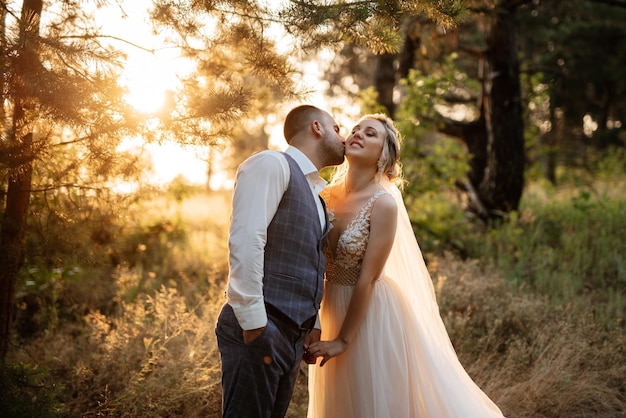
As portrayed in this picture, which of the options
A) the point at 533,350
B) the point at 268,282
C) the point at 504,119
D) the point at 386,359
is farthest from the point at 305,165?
the point at 504,119

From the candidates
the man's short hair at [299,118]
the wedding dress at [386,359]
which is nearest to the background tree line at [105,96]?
the man's short hair at [299,118]

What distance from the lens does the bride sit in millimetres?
3240

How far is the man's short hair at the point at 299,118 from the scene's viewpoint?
10.0ft

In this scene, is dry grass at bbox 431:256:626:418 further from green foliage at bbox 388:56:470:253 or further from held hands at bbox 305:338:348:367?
green foliage at bbox 388:56:470:253

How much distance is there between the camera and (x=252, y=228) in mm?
2549

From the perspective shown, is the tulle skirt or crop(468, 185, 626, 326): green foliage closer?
the tulle skirt

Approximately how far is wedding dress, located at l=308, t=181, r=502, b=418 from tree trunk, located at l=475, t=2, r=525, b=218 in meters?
5.77

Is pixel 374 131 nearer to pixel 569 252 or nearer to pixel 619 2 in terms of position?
pixel 569 252

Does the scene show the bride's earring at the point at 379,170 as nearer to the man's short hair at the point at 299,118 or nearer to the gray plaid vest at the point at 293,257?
the man's short hair at the point at 299,118

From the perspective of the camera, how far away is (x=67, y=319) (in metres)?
6.15

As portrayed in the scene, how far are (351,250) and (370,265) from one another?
139 millimetres

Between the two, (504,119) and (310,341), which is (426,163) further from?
(310,341)

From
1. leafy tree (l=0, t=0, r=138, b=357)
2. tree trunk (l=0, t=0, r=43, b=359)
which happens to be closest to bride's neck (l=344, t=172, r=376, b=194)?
leafy tree (l=0, t=0, r=138, b=357)

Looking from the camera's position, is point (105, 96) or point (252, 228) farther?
point (105, 96)
